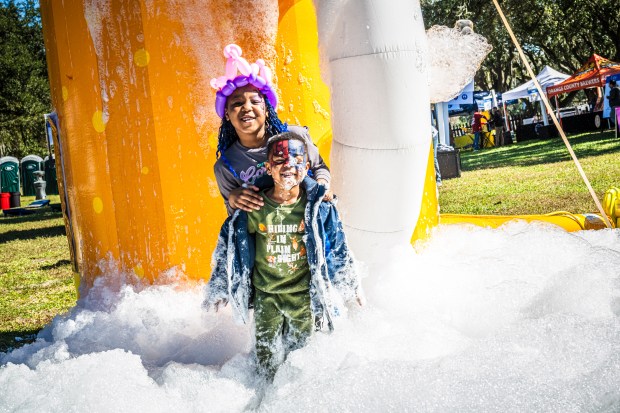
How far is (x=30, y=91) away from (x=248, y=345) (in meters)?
30.2

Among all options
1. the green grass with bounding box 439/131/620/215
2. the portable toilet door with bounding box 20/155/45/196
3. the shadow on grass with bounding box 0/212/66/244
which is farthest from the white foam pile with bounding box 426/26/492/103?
the portable toilet door with bounding box 20/155/45/196

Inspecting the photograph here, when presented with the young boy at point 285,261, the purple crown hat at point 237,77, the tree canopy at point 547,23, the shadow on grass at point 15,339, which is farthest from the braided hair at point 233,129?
the tree canopy at point 547,23

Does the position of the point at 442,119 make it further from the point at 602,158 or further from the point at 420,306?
the point at 420,306

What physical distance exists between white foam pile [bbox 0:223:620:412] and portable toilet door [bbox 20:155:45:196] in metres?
21.9

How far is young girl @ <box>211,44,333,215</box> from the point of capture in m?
2.99

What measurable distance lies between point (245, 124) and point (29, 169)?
23283 millimetres

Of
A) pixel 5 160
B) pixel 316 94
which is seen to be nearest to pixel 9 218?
pixel 5 160

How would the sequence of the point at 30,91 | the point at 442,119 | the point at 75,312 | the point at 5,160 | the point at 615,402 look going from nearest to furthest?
the point at 615,402
the point at 75,312
the point at 442,119
the point at 5,160
the point at 30,91

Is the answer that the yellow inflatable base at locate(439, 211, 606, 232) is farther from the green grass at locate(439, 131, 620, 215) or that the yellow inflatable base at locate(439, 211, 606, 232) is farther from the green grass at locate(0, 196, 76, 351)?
the green grass at locate(0, 196, 76, 351)

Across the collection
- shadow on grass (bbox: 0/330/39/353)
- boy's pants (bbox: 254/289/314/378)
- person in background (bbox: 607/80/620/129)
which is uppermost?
person in background (bbox: 607/80/620/129)

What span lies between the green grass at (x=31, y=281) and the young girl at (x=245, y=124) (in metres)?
2.18

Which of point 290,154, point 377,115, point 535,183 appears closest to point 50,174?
point 535,183

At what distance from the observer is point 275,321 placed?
2889 mm

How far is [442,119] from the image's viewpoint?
50.8 feet
